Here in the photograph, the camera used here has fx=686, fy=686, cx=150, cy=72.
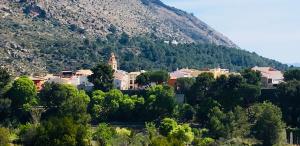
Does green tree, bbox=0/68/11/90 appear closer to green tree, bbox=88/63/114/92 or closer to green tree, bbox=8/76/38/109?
green tree, bbox=8/76/38/109

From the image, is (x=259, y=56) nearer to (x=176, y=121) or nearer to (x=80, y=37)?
(x=80, y=37)

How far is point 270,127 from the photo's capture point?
5747 cm

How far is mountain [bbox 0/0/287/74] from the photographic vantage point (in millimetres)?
102062

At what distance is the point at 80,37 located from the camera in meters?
123

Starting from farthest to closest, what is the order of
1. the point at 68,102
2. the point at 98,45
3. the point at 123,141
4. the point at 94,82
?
1. the point at 98,45
2. the point at 94,82
3. the point at 68,102
4. the point at 123,141

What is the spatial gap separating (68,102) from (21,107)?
18.5 feet

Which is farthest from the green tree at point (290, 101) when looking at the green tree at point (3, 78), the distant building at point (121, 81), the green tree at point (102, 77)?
the green tree at point (3, 78)

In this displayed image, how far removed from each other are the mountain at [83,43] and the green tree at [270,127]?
142ft

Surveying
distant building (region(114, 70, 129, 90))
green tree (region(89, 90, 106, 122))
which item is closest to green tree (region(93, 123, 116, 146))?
green tree (region(89, 90, 106, 122))

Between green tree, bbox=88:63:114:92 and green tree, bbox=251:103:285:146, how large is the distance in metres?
19.1

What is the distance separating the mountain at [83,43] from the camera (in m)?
102

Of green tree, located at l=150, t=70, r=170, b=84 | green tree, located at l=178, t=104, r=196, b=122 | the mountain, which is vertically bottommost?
green tree, located at l=178, t=104, r=196, b=122

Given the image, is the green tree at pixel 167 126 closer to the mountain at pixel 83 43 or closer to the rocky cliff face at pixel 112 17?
the mountain at pixel 83 43

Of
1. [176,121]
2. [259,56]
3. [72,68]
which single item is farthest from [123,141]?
[259,56]
